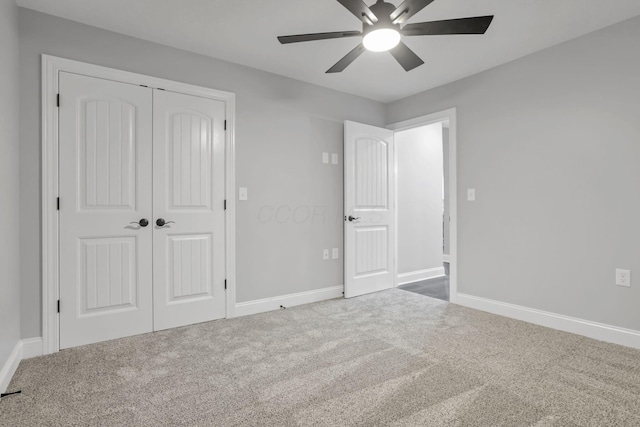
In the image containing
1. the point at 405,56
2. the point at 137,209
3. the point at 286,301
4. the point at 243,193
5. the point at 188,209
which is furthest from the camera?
the point at 286,301

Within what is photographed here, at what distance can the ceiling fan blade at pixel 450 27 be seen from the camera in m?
1.79

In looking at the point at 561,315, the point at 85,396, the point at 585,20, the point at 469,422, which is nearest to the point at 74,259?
the point at 85,396

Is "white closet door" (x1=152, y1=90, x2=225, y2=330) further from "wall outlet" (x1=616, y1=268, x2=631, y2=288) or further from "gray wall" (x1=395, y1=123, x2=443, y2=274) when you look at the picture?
"wall outlet" (x1=616, y1=268, x2=631, y2=288)

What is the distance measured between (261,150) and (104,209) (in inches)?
57.4

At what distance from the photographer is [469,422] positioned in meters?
1.59

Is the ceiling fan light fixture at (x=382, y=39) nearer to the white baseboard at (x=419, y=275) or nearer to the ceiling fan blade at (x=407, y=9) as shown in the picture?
the ceiling fan blade at (x=407, y=9)

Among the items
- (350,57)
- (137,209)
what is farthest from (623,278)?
(137,209)

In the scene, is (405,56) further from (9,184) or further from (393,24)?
(9,184)

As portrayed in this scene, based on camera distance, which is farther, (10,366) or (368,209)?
(368,209)

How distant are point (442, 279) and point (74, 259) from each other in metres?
4.42

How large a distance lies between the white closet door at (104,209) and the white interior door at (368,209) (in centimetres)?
207

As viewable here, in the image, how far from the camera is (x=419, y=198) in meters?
5.07

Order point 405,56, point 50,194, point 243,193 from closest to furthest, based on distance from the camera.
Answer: point 405,56
point 50,194
point 243,193

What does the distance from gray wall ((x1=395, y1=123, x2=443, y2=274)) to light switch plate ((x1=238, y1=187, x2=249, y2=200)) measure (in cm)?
231
